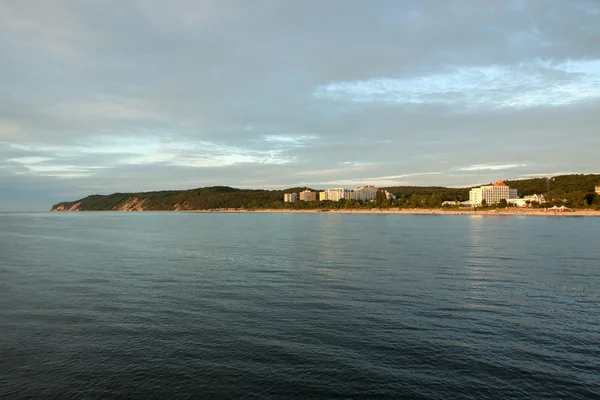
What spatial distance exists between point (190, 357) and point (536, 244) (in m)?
56.5

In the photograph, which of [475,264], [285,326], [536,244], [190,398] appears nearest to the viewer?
[190,398]

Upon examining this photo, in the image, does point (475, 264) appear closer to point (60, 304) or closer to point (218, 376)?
point (218, 376)

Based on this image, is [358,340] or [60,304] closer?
[358,340]

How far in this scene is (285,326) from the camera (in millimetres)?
20797

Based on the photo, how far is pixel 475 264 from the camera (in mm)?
40750

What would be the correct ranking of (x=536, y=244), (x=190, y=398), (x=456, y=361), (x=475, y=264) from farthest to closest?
(x=536, y=244) < (x=475, y=264) < (x=456, y=361) < (x=190, y=398)

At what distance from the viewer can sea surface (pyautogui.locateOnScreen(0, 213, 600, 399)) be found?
14.8 meters

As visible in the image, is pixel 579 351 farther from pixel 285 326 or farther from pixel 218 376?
pixel 218 376

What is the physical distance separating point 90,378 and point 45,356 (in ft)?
11.2

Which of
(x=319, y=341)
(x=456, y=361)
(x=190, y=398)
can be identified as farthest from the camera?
(x=319, y=341)

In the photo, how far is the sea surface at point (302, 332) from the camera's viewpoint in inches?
582

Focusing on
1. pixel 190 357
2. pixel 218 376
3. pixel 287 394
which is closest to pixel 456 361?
pixel 287 394

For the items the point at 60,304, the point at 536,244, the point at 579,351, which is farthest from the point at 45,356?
the point at 536,244

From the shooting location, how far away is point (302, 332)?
19766 mm
